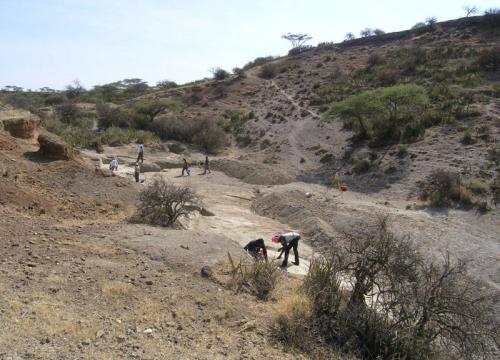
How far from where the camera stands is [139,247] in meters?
10.2

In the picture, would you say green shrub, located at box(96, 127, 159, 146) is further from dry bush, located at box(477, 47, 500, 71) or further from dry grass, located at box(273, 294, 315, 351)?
dry bush, located at box(477, 47, 500, 71)

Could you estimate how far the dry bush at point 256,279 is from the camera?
29.5 feet

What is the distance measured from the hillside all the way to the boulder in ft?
0.50

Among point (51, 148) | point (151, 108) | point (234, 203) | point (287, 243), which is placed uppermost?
point (151, 108)

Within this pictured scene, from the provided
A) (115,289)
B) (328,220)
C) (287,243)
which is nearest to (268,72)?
(328,220)

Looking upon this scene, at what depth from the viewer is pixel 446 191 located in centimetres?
1973

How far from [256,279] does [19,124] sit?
42.2 ft

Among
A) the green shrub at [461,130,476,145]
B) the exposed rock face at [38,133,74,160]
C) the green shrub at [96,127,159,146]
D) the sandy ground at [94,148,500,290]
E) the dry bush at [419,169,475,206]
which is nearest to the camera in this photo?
the sandy ground at [94,148,500,290]


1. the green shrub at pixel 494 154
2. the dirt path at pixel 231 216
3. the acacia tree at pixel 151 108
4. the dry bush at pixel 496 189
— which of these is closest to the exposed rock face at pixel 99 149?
the dirt path at pixel 231 216

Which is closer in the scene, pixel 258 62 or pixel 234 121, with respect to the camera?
pixel 234 121

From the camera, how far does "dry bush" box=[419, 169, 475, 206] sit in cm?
1920

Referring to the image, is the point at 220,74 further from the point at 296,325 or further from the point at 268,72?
the point at 296,325

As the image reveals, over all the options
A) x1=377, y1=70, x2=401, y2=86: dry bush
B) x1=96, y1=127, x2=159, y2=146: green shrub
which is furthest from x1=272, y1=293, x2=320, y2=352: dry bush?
x1=377, y1=70, x2=401, y2=86: dry bush

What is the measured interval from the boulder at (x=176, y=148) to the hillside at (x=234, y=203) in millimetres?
153
